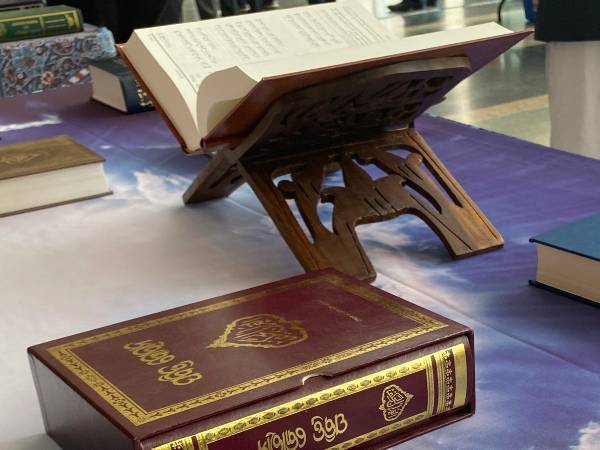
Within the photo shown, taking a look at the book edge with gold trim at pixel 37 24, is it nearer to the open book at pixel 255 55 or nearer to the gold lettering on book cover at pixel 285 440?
the open book at pixel 255 55

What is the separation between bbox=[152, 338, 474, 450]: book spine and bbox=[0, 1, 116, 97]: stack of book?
1.58 metres

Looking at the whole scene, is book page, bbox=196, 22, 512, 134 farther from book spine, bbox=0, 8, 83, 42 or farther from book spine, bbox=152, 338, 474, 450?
book spine, bbox=0, 8, 83, 42

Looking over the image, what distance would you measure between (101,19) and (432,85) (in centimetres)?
239

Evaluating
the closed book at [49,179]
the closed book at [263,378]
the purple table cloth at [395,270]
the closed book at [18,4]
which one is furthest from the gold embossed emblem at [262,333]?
the closed book at [18,4]

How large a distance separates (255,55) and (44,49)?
1151 mm

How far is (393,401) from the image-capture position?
58cm

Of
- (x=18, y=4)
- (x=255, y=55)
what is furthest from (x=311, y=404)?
(x=18, y=4)

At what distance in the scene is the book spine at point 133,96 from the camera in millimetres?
1583

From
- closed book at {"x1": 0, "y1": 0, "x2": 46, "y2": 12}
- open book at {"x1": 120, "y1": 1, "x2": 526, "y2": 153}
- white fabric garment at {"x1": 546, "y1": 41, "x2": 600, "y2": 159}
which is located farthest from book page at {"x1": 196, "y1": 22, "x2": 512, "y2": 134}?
closed book at {"x1": 0, "y1": 0, "x2": 46, "y2": 12}

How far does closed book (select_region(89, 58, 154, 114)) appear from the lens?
159 centimetres

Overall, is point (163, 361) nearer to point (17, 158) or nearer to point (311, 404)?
point (311, 404)

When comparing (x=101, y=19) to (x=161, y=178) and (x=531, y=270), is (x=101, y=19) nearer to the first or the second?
(x=161, y=178)

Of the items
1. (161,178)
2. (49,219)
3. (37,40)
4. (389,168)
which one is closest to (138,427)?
(389,168)

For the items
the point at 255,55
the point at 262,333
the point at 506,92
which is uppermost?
the point at 255,55
